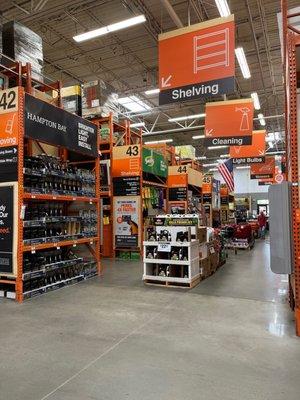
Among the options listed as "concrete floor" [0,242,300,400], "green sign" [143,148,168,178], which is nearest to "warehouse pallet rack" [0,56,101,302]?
"concrete floor" [0,242,300,400]

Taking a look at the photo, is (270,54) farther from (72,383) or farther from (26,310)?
(72,383)

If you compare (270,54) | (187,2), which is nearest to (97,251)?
(187,2)

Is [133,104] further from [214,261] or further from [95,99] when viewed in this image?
[214,261]

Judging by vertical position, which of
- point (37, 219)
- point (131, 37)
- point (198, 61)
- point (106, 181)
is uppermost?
point (131, 37)

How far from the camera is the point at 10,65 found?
620 cm

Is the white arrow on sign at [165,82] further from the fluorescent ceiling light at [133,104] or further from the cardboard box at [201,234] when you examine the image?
the fluorescent ceiling light at [133,104]

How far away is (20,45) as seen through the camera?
20.5 ft

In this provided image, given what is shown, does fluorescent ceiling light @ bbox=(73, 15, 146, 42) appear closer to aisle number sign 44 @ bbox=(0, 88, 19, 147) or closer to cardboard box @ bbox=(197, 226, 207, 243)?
aisle number sign 44 @ bbox=(0, 88, 19, 147)

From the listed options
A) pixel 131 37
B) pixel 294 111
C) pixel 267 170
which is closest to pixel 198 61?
pixel 294 111

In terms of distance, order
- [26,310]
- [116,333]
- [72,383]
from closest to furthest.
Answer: [72,383], [116,333], [26,310]

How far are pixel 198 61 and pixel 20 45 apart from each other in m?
3.23

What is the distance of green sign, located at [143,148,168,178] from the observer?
10188 millimetres

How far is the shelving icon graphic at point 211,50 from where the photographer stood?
18.7 feet

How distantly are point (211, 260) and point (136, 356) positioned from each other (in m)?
4.41
